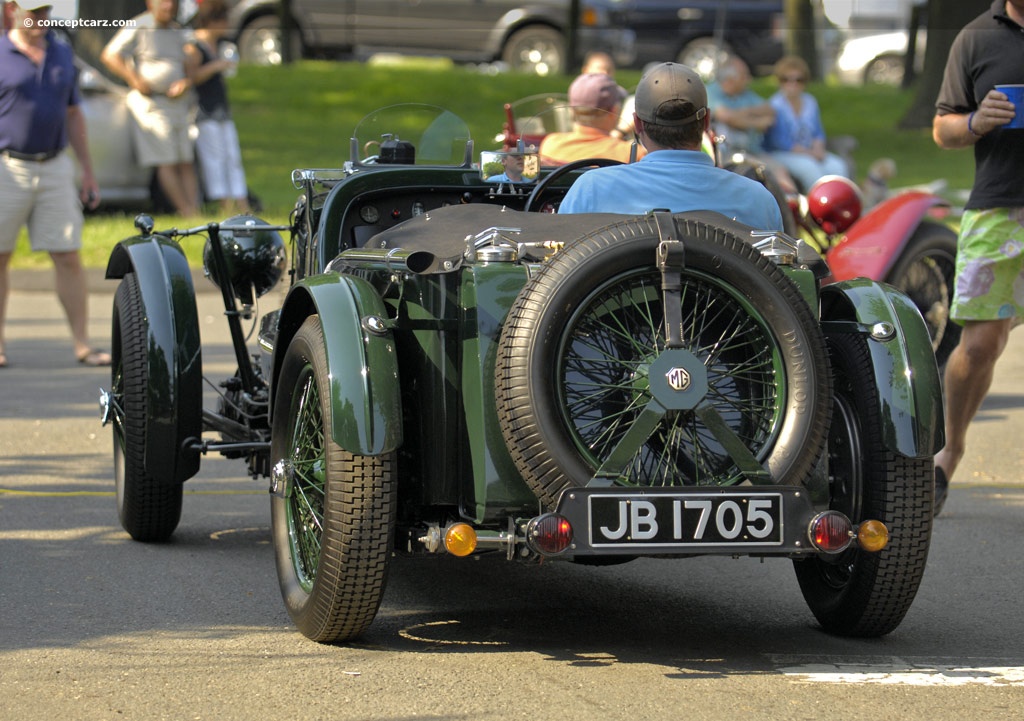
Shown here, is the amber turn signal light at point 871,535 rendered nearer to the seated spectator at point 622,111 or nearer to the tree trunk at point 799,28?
the seated spectator at point 622,111

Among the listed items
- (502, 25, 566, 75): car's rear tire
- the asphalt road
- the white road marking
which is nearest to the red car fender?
the asphalt road

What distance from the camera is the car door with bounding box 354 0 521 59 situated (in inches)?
1022

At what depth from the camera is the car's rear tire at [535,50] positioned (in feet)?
84.3

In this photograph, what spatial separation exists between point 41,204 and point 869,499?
6806 millimetres

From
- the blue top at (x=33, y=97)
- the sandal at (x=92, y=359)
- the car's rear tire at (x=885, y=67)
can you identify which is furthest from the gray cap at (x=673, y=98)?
the car's rear tire at (x=885, y=67)

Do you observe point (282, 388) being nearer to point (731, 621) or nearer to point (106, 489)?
point (731, 621)

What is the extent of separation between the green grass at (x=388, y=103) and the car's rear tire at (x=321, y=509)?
11998 millimetres

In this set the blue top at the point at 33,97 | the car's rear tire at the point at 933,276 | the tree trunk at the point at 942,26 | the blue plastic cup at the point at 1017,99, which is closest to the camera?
the blue plastic cup at the point at 1017,99

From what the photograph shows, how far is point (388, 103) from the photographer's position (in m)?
22.3

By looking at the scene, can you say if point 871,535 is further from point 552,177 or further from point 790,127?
point 790,127

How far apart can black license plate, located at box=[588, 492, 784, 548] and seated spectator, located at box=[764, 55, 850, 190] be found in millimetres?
9376

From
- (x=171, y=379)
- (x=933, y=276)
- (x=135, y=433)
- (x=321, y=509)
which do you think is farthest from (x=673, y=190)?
(x=933, y=276)

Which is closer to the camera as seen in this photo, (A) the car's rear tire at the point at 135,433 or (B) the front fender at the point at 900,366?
(B) the front fender at the point at 900,366

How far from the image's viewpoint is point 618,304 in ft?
13.9
